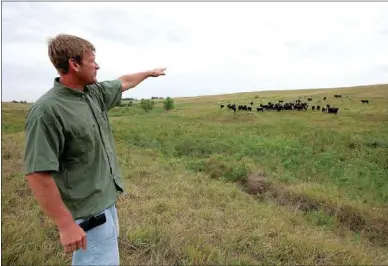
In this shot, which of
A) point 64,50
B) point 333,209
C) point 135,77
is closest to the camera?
point 64,50

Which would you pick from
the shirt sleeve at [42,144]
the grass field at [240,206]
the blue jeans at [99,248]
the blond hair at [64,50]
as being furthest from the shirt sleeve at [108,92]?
the grass field at [240,206]

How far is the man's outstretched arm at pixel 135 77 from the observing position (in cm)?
359

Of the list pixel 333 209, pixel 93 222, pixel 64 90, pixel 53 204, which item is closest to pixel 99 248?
pixel 93 222

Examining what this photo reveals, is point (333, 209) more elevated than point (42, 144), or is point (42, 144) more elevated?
point (42, 144)

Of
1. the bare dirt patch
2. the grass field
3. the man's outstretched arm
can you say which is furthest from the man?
the bare dirt patch

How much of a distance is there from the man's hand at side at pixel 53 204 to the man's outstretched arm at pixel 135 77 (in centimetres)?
151

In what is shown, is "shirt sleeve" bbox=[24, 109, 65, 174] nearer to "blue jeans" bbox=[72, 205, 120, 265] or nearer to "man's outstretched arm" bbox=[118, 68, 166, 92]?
"blue jeans" bbox=[72, 205, 120, 265]

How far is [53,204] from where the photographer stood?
2.13 meters

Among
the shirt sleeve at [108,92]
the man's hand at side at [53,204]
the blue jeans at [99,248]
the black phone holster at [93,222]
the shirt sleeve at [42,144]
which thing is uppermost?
the shirt sleeve at [108,92]

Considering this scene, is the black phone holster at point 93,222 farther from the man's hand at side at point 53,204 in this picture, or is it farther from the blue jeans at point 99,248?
the man's hand at side at point 53,204

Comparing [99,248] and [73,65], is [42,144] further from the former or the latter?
[99,248]

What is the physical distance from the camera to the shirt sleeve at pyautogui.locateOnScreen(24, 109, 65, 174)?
2104mm

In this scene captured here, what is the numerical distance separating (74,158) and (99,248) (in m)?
0.66

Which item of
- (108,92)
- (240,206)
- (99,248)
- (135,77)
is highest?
(135,77)
